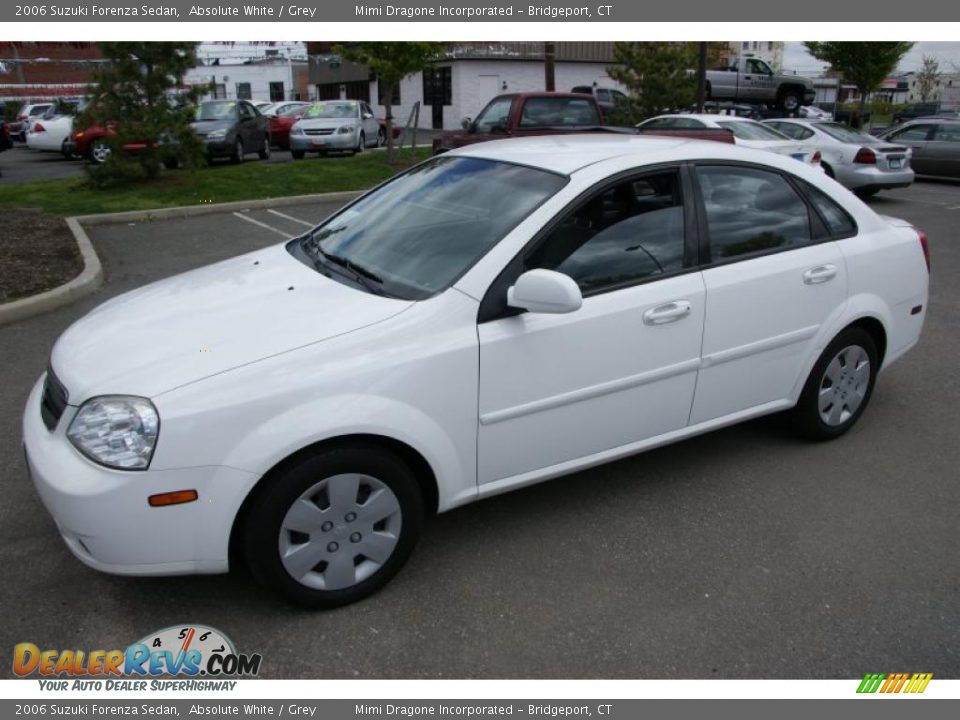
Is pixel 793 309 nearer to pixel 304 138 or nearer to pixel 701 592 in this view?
pixel 701 592

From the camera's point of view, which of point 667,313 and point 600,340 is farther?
point 667,313

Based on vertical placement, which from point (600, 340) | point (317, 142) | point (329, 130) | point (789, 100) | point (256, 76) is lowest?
point (600, 340)

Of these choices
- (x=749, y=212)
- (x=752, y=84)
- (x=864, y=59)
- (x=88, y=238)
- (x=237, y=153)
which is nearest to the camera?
(x=749, y=212)

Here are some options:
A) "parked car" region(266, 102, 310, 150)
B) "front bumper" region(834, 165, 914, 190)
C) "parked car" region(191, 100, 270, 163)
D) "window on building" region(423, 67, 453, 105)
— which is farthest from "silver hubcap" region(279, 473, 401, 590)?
"window on building" region(423, 67, 453, 105)

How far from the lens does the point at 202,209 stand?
11.4 metres

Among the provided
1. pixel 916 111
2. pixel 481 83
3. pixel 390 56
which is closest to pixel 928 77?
pixel 916 111

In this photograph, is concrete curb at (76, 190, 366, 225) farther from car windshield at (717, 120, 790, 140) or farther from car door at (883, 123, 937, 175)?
car door at (883, 123, 937, 175)

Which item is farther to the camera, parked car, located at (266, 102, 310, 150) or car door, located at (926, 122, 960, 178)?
parked car, located at (266, 102, 310, 150)

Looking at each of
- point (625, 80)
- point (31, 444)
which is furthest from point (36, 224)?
point (625, 80)

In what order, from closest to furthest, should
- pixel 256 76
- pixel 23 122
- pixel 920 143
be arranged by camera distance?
pixel 920 143
pixel 23 122
pixel 256 76

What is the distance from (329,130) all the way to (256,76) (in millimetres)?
34325

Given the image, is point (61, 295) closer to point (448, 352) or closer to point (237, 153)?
point (448, 352)

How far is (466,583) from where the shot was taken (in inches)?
124

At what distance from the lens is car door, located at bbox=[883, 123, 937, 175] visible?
16859 mm
